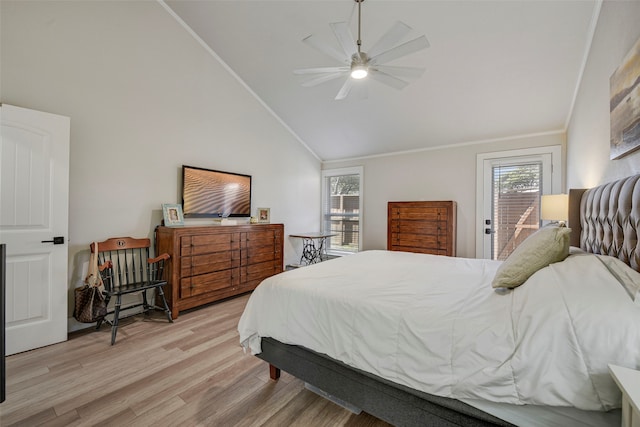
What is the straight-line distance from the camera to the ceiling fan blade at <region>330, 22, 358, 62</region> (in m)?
1.76

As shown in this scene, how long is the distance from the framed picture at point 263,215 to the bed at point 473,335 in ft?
8.75

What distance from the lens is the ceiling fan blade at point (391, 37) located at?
1.70 m

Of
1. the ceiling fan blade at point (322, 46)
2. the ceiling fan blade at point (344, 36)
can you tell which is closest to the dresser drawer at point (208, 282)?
the ceiling fan blade at point (322, 46)

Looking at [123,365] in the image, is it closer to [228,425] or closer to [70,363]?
[70,363]

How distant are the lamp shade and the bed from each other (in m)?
0.64

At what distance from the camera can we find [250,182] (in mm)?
4270

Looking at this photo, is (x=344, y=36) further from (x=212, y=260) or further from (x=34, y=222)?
(x=34, y=222)

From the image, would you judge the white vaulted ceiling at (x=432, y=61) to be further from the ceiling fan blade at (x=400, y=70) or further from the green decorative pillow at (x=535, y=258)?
the green decorative pillow at (x=535, y=258)

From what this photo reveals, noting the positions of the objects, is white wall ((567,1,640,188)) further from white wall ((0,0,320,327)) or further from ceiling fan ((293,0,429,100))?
white wall ((0,0,320,327))

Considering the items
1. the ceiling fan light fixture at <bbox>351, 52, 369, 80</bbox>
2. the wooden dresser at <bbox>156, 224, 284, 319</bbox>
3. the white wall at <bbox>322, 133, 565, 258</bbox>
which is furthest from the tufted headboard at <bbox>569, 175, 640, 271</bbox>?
the wooden dresser at <bbox>156, 224, 284, 319</bbox>

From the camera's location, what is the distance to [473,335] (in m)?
1.08

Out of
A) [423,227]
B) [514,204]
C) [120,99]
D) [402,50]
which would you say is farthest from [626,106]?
[120,99]

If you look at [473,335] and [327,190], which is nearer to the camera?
[473,335]

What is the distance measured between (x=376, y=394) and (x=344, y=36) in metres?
2.17
